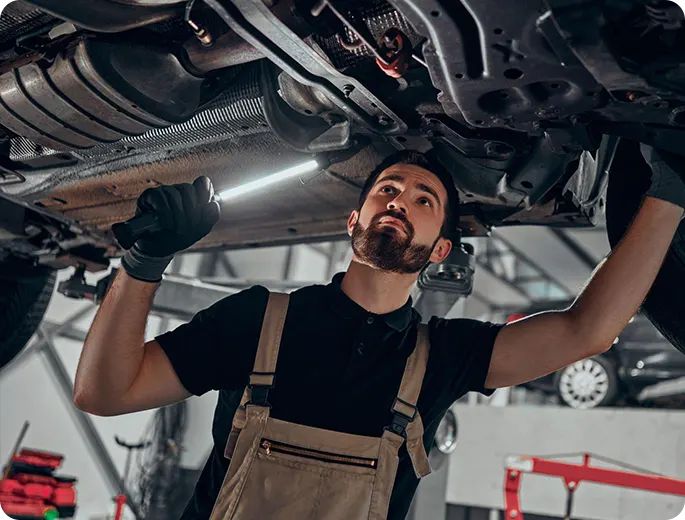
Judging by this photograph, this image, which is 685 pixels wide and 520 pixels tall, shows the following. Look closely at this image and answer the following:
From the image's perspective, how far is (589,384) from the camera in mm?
5957

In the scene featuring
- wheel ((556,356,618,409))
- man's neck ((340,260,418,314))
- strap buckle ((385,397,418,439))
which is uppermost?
wheel ((556,356,618,409))

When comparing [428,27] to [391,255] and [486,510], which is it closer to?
[391,255]

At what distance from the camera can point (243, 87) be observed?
201cm

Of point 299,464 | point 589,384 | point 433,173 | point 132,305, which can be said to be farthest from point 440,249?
point 589,384

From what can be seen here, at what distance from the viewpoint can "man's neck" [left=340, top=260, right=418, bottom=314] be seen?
1.75m

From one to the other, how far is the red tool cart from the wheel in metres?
4.19

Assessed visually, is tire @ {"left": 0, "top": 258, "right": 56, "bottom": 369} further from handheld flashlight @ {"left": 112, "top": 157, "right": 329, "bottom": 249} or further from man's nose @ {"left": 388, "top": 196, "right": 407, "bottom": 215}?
man's nose @ {"left": 388, "top": 196, "right": 407, "bottom": 215}

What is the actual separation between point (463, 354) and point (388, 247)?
12.1 inches

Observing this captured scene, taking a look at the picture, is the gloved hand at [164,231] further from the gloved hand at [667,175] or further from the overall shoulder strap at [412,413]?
the gloved hand at [667,175]

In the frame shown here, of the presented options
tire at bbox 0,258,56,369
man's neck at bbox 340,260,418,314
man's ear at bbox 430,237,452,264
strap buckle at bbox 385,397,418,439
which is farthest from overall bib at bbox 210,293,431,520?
tire at bbox 0,258,56,369

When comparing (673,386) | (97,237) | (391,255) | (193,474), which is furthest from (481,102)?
(193,474)

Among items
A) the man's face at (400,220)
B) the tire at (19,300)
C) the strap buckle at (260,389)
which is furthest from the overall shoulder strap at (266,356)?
the tire at (19,300)

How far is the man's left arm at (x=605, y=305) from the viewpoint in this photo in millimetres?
1546

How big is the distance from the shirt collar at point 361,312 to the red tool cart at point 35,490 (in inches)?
182
